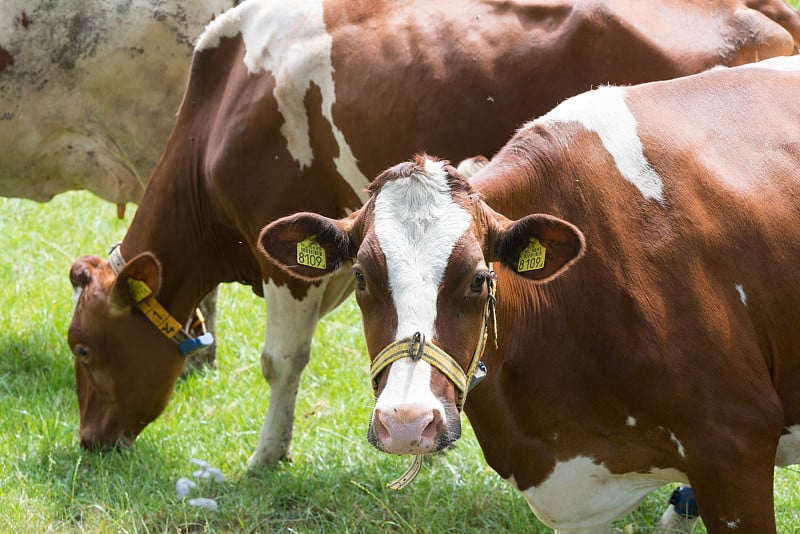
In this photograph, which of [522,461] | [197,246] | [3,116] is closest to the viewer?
[522,461]

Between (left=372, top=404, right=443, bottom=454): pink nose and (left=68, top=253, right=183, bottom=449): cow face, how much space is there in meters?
3.37

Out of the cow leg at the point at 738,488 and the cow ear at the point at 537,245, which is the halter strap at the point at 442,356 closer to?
the cow ear at the point at 537,245

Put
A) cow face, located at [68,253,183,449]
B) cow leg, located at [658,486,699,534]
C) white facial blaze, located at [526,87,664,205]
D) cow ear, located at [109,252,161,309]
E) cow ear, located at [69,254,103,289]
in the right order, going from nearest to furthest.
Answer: white facial blaze, located at [526,87,664,205] < cow leg, located at [658,486,699,534] < cow ear, located at [109,252,161,309] < cow face, located at [68,253,183,449] < cow ear, located at [69,254,103,289]

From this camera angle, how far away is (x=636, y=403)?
4.20m

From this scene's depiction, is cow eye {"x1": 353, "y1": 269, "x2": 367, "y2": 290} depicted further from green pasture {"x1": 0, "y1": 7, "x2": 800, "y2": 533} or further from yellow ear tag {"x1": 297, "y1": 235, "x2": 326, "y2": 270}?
green pasture {"x1": 0, "y1": 7, "x2": 800, "y2": 533}

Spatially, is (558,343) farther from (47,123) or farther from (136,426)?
(47,123)

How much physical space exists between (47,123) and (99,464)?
2.65 m

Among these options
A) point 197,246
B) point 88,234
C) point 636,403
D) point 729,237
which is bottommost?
point 88,234

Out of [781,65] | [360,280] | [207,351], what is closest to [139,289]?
[207,351]

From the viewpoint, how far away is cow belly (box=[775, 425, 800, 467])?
438 cm

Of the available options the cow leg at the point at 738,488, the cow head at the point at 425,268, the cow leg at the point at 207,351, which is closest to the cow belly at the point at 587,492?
the cow leg at the point at 738,488

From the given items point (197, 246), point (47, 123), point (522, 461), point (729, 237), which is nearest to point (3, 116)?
point (47, 123)

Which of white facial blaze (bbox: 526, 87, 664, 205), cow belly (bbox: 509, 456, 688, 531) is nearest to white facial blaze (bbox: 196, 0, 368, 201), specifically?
white facial blaze (bbox: 526, 87, 664, 205)

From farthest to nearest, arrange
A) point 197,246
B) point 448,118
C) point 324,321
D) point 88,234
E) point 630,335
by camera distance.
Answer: point 88,234 → point 324,321 → point 197,246 → point 448,118 → point 630,335
